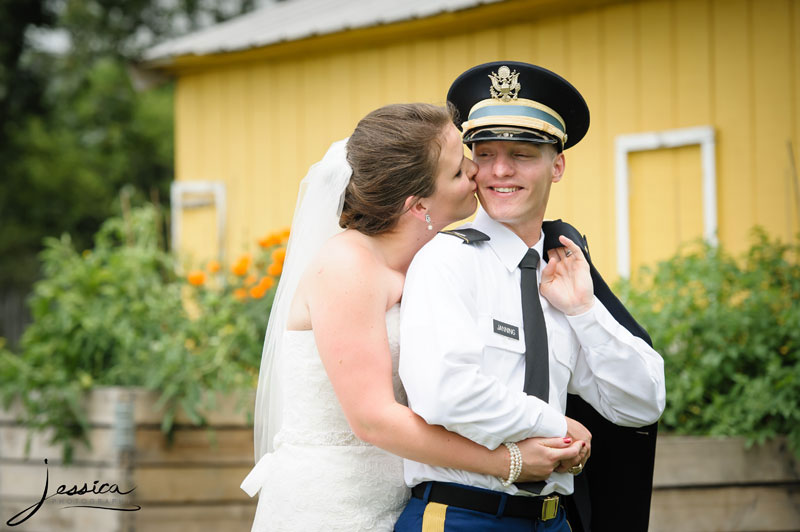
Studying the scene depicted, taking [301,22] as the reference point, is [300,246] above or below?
below

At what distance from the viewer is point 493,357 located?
7.36 ft

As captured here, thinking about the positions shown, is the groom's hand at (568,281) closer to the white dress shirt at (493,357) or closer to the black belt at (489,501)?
the white dress shirt at (493,357)

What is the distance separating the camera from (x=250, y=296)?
5750mm

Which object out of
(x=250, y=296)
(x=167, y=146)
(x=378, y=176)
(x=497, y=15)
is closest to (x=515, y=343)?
(x=378, y=176)

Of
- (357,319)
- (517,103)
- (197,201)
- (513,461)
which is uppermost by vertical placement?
(197,201)

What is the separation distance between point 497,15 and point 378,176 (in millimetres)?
4938

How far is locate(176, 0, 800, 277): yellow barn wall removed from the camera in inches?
231

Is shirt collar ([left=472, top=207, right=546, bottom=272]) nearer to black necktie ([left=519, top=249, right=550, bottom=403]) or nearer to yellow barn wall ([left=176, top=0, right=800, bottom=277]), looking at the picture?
black necktie ([left=519, top=249, right=550, bottom=403])

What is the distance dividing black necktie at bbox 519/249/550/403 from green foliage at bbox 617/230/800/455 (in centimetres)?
210

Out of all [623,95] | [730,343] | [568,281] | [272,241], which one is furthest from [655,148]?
[568,281]

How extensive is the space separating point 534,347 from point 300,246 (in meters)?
0.88

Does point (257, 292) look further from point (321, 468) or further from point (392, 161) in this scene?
point (392, 161)

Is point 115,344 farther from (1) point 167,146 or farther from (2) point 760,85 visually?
(1) point 167,146

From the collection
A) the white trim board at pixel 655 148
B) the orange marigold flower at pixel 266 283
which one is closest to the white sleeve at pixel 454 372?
the orange marigold flower at pixel 266 283
